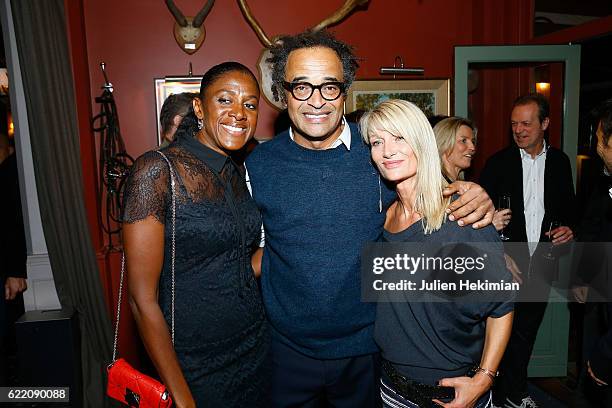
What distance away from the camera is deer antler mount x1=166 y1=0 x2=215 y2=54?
392cm

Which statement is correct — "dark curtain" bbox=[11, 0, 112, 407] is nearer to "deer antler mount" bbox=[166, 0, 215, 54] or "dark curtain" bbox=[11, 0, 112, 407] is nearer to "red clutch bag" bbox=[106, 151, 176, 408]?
"deer antler mount" bbox=[166, 0, 215, 54]

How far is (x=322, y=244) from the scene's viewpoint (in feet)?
6.19

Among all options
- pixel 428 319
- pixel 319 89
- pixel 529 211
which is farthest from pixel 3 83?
pixel 529 211

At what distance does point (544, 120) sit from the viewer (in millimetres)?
3627

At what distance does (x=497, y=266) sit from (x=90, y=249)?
117 inches

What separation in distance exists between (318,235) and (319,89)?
626 millimetres

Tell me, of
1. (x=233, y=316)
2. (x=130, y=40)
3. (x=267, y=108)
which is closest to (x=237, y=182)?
(x=233, y=316)

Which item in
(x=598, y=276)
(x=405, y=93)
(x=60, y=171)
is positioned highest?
(x=405, y=93)

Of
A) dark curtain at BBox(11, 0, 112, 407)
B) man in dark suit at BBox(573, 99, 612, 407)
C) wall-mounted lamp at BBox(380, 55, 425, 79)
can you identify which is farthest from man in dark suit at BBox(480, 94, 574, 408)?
dark curtain at BBox(11, 0, 112, 407)

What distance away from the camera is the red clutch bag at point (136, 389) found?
1534mm

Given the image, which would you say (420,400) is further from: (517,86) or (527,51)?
(517,86)

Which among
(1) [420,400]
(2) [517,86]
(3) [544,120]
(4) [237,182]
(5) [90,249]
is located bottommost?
(1) [420,400]

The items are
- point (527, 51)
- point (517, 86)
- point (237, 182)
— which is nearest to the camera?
point (237, 182)

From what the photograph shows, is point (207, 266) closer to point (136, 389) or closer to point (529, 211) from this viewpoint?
point (136, 389)
